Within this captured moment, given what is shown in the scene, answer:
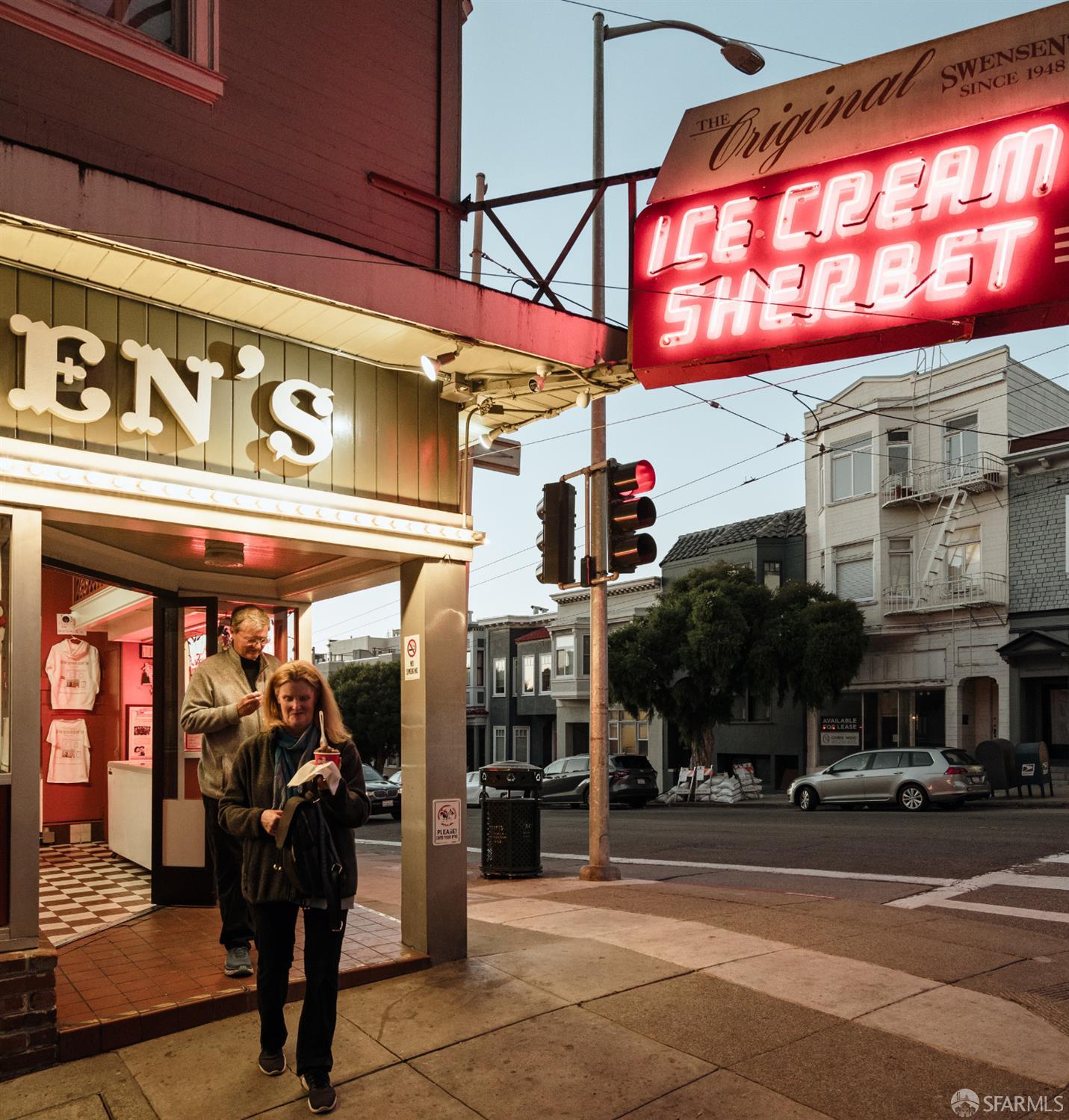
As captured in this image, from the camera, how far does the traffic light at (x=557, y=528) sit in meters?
9.84

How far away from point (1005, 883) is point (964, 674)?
20.1m

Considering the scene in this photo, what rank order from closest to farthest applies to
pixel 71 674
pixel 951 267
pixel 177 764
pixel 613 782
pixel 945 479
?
pixel 951 267, pixel 177 764, pixel 71 674, pixel 613 782, pixel 945 479

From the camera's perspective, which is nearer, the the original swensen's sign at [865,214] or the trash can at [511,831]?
the the original swensen's sign at [865,214]

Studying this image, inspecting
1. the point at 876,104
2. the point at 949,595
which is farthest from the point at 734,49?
the point at 949,595

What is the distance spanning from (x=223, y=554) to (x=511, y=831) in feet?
19.4

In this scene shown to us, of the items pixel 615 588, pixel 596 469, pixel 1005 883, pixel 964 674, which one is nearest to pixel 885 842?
pixel 1005 883

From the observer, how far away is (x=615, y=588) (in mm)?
42219

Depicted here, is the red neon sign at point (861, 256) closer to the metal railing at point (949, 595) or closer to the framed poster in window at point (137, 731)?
the framed poster in window at point (137, 731)

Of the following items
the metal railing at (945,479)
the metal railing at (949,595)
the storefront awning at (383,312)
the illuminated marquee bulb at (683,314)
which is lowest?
the metal railing at (949,595)

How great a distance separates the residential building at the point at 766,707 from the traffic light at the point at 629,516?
23.2 m

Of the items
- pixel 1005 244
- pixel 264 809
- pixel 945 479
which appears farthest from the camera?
pixel 945 479

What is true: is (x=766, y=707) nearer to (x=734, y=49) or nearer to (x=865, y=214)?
(x=734, y=49)

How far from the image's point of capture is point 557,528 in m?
9.86

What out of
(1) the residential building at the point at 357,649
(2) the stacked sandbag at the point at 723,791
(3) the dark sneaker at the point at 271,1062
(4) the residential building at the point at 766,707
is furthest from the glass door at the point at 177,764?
(1) the residential building at the point at 357,649
